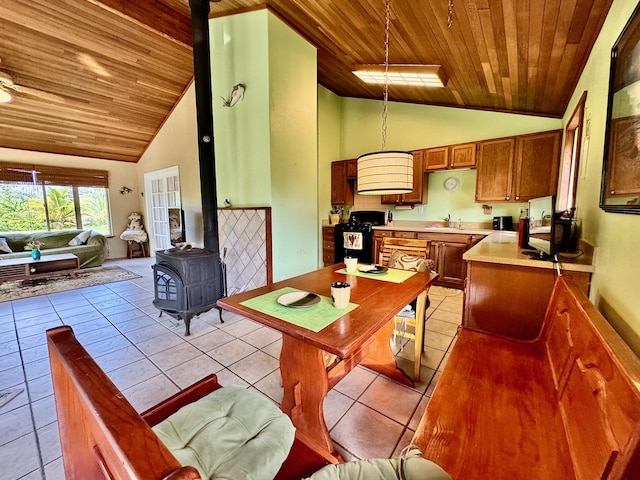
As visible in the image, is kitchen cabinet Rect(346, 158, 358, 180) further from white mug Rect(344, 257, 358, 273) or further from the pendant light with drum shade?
white mug Rect(344, 257, 358, 273)

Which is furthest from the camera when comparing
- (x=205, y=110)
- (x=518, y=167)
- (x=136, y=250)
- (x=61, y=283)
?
(x=136, y=250)

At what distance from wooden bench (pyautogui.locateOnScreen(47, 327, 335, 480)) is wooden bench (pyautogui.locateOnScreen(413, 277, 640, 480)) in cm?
48

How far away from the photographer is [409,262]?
2.31 metres

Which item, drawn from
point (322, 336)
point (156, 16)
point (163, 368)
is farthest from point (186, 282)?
point (156, 16)

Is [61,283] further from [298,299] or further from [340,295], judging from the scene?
[340,295]

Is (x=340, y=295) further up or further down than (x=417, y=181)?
further down

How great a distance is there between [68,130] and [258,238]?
504cm

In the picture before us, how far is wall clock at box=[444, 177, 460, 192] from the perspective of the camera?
169 inches

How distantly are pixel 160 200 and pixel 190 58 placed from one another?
313 centimetres

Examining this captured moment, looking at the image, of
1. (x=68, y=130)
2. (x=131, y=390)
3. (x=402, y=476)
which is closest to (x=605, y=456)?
Answer: (x=402, y=476)

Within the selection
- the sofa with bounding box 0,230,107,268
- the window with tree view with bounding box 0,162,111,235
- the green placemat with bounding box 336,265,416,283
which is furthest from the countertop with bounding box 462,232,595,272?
the window with tree view with bounding box 0,162,111,235

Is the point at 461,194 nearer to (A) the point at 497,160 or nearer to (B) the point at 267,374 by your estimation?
(A) the point at 497,160

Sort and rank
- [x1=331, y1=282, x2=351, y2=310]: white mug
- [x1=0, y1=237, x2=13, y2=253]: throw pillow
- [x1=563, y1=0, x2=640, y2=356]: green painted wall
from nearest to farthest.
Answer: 1. [x1=563, y1=0, x2=640, y2=356]: green painted wall
2. [x1=331, y1=282, x2=351, y2=310]: white mug
3. [x1=0, y1=237, x2=13, y2=253]: throw pillow

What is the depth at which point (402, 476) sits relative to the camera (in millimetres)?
763
